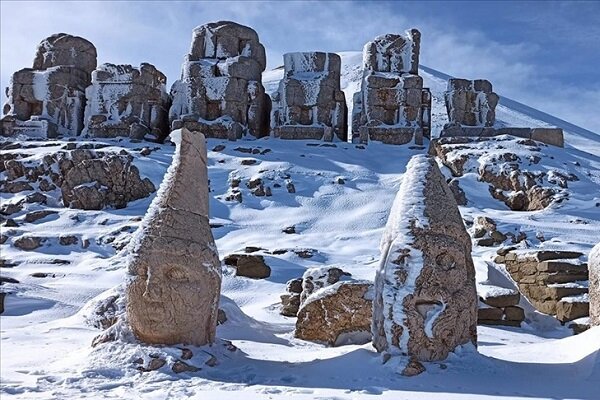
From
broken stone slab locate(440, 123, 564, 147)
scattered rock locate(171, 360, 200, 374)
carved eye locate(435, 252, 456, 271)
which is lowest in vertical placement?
scattered rock locate(171, 360, 200, 374)

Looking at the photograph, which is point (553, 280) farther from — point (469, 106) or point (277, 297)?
point (469, 106)

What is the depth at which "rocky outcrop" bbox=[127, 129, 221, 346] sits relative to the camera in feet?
22.6

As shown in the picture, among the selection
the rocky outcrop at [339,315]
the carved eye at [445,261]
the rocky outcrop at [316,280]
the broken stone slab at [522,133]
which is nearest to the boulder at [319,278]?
the rocky outcrop at [316,280]

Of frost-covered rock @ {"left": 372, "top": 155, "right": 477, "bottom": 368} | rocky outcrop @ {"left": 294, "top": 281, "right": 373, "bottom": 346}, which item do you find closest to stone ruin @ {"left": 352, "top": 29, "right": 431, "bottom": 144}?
rocky outcrop @ {"left": 294, "top": 281, "right": 373, "bottom": 346}

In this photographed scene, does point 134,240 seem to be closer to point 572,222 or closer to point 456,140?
point 572,222

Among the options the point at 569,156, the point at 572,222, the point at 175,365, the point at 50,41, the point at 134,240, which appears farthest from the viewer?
the point at 50,41

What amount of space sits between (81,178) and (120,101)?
261 inches

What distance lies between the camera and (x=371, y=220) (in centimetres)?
2062

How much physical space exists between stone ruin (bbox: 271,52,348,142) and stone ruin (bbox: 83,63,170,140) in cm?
567

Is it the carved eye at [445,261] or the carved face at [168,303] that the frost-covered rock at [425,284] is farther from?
the carved face at [168,303]

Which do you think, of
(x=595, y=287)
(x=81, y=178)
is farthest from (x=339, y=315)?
(x=81, y=178)

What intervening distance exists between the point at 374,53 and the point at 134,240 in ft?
82.5

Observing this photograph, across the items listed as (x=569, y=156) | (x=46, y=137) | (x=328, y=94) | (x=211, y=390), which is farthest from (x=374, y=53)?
(x=211, y=390)

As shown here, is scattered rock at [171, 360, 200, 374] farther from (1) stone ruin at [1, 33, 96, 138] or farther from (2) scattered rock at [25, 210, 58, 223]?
(1) stone ruin at [1, 33, 96, 138]
